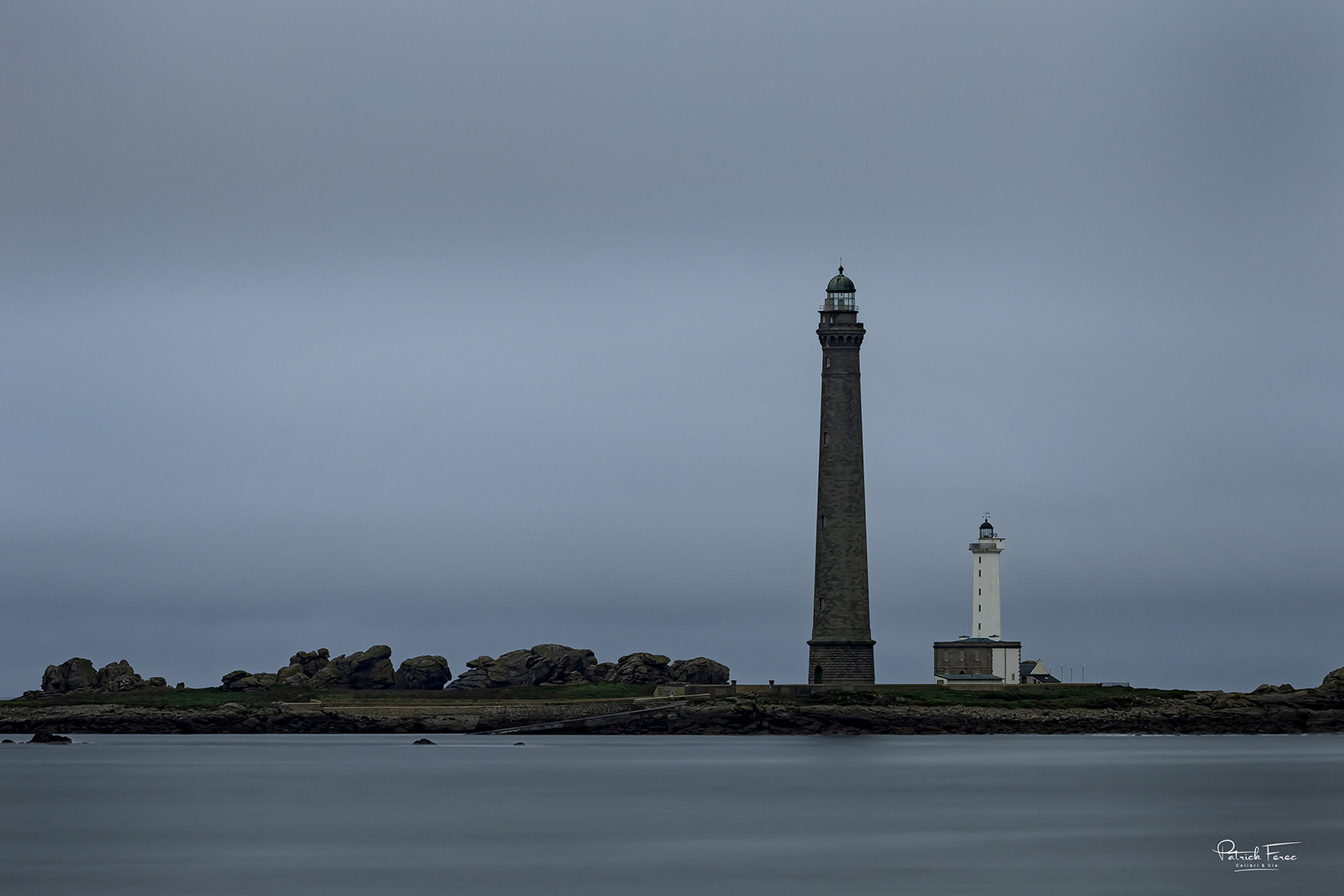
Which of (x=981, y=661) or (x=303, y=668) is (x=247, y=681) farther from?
(x=981, y=661)

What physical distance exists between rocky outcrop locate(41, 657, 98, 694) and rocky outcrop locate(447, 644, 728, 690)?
846 inches

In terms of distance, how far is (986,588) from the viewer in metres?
90.0

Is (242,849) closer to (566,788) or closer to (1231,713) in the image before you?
(566,788)

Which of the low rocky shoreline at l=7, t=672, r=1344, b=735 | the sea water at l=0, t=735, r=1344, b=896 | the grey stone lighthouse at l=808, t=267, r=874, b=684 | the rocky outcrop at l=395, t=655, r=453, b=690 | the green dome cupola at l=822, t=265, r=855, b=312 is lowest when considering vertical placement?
the sea water at l=0, t=735, r=1344, b=896

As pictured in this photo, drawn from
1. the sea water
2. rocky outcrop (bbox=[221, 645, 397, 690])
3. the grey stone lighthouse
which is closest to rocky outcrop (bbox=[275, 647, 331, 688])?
rocky outcrop (bbox=[221, 645, 397, 690])

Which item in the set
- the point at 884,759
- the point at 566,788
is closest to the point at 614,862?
the point at 566,788

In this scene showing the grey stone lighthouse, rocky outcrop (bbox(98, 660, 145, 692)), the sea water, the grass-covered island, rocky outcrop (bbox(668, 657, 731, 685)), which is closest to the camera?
the sea water

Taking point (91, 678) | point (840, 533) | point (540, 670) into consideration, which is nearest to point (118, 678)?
point (91, 678)

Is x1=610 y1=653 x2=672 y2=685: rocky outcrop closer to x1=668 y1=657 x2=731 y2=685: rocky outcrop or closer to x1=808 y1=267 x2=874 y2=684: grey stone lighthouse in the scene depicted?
x1=668 y1=657 x2=731 y2=685: rocky outcrop

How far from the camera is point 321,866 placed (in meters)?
33.9

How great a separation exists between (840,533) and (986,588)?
1772 centimetres

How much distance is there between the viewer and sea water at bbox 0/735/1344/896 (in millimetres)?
32156

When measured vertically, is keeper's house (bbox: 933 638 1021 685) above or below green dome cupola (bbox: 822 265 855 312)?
below

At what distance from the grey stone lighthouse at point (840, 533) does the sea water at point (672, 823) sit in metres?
4.33
